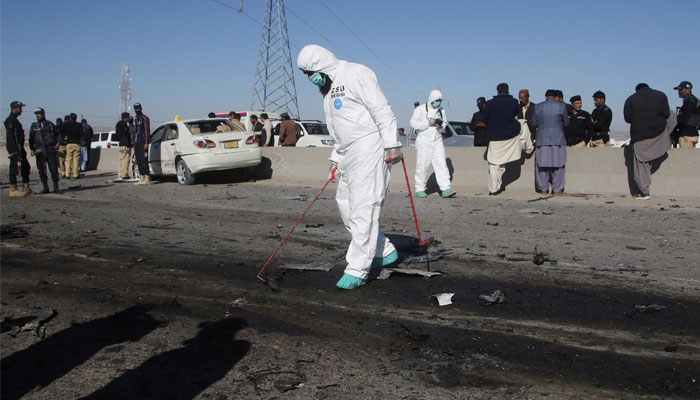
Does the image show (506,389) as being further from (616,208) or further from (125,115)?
(125,115)

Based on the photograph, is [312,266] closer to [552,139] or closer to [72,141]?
[552,139]

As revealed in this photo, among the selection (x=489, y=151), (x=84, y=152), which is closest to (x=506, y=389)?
(x=489, y=151)

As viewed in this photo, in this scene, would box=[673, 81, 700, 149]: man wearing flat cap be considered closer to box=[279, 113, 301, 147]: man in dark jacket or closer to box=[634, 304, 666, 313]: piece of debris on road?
box=[634, 304, 666, 313]: piece of debris on road

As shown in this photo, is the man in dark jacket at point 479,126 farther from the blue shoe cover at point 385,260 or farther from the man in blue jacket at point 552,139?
the blue shoe cover at point 385,260

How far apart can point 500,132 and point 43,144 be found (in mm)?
10806

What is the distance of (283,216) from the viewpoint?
32.0 feet

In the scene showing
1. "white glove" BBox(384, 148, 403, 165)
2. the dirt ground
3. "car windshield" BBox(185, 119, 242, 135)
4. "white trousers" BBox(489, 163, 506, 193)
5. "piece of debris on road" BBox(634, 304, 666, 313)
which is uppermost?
"car windshield" BBox(185, 119, 242, 135)

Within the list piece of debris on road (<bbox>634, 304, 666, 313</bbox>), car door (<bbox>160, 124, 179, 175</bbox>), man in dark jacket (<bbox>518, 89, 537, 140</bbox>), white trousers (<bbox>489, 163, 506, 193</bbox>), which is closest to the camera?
piece of debris on road (<bbox>634, 304, 666, 313</bbox>)

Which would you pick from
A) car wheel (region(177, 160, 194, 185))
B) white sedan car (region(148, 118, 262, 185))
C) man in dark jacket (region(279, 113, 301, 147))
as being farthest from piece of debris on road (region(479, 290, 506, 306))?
man in dark jacket (region(279, 113, 301, 147))

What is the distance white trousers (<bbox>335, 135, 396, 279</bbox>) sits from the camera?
5031mm

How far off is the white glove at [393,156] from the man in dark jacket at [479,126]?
29.3 feet

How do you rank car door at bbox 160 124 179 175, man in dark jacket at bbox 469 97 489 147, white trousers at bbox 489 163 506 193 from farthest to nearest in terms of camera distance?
car door at bbox 160 124 179 175, man in dark jacket at bbox 469 97 489 147, white trousers at bbox 489 163 506 193

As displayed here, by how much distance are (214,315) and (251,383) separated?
129 cm

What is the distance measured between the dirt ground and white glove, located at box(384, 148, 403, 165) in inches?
43.3
